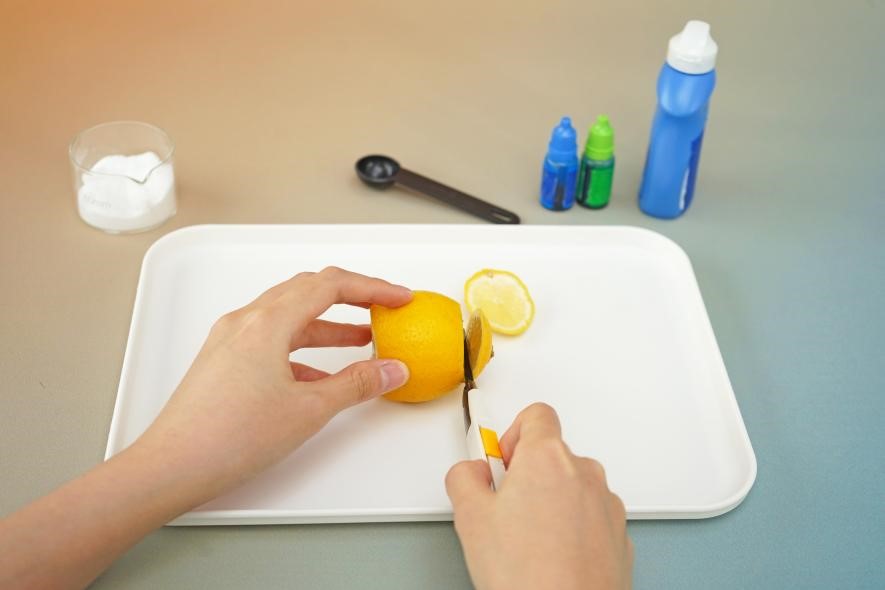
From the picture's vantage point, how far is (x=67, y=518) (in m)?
0.96

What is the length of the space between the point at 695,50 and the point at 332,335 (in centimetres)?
68

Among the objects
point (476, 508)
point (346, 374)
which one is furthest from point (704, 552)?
point (346, 374)

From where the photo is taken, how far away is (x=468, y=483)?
1014 mm

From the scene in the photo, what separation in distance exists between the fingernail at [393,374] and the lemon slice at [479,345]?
97 mm

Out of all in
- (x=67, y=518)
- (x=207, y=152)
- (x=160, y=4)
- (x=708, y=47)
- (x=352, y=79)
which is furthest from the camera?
(x=160, y=4)

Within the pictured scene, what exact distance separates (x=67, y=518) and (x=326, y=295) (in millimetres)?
370

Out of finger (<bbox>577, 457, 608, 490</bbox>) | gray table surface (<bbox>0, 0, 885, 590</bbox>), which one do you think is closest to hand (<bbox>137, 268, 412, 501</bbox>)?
gray table surface (<bbox>0, 0, 885, 590</bbox>)

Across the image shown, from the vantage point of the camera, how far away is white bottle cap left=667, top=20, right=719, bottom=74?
4.76 feet

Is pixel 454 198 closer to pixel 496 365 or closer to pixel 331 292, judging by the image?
pixel 496 365

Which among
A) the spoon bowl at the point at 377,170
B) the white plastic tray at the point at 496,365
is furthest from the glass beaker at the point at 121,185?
the spoon bowl at the point at 377,170

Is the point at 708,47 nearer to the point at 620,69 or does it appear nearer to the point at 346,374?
the point at 620,69

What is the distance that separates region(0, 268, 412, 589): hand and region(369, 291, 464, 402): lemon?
0.02 m

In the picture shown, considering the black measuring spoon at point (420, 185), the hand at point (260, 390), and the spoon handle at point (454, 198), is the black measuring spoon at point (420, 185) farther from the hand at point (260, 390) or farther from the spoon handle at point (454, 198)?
the hand at point (260, 390)

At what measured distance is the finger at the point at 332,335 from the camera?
4.03 feet
